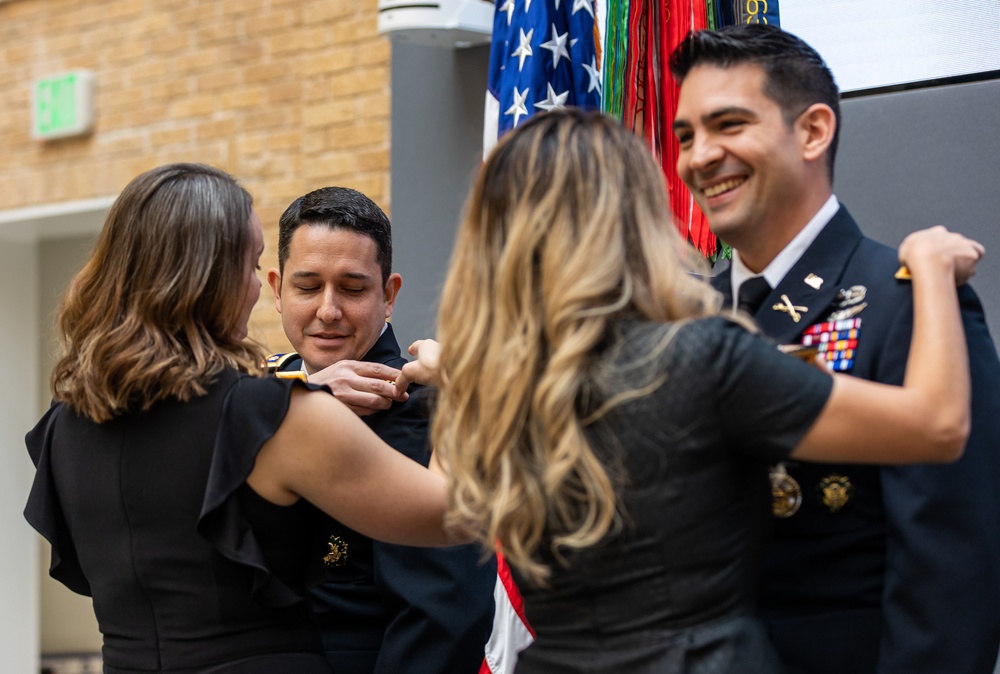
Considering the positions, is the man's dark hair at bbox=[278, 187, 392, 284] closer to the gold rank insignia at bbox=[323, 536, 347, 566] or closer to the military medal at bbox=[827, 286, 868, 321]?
the gold rank insignia at bbox=[323, 536, 347, 566]

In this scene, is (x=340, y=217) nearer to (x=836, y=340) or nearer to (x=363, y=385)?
(x=363, y=385)

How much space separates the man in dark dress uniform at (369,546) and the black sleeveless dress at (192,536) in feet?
0.77

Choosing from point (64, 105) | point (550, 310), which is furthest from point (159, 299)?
point (64, 105)

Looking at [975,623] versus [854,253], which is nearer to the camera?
[975,623]

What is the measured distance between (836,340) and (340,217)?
1.20 meters

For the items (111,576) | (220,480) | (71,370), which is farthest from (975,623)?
(71,370)

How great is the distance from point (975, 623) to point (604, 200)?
0.82m

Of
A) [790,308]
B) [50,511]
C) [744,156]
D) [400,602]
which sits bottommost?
[400,602]

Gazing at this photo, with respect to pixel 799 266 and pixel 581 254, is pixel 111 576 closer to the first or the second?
pixel 581 254

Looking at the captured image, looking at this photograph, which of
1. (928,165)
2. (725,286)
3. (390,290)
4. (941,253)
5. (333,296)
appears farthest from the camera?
(928,165)

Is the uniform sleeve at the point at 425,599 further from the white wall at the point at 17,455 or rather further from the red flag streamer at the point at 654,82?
the white wall at the point at 17,455

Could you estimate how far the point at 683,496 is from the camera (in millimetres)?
1680

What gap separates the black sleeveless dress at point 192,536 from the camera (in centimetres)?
197

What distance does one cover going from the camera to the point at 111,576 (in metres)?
2.04
